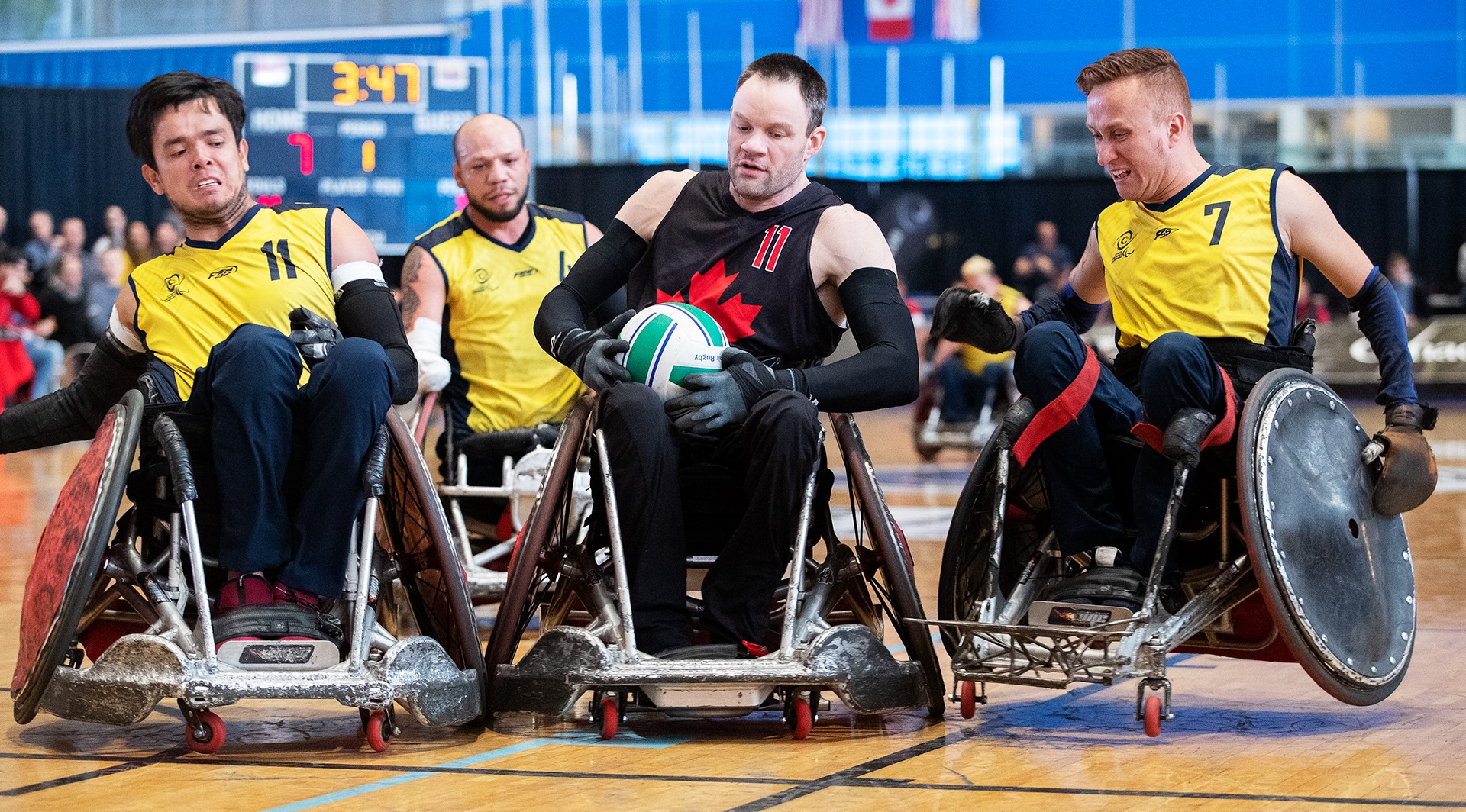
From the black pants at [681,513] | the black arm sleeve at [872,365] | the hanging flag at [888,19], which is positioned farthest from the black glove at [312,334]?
the hanging flag at [888,19]

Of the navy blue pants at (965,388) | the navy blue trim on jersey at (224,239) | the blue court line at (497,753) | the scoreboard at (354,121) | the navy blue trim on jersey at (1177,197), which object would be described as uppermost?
the scoreboard at (354,121)

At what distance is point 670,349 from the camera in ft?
12.5

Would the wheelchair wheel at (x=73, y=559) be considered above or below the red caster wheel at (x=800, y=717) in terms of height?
above

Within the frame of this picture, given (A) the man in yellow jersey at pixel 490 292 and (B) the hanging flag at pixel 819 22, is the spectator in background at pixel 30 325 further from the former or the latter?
(B) the hanging flag at pixel 819 22

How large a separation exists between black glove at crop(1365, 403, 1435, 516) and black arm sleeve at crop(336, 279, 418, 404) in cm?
221

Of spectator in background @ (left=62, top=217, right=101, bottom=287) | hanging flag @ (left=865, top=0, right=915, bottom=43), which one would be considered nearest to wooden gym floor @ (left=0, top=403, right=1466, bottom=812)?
spectator in background @ (left=62, top=217, right=101, bottom=287)

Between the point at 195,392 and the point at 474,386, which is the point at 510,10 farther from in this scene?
the point at 195,392

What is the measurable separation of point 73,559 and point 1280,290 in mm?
2749

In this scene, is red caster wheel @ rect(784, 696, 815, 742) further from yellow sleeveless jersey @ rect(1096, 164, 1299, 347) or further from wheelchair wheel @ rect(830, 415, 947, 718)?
yellow sleeveless jersey @ rect(1096, 164, 1299, 347)

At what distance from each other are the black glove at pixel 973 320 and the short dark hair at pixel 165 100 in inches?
67.7

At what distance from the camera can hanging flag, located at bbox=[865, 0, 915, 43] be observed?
70.2 ft

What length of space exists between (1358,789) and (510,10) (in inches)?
688

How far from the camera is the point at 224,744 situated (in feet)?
12.0

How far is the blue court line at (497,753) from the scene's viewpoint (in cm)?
306
